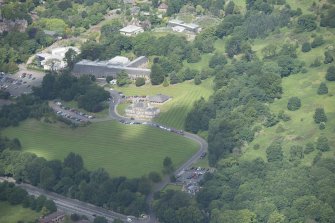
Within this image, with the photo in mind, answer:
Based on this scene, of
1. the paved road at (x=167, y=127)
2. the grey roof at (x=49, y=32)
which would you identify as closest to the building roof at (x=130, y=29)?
the grey roof at (x=49, y=32)

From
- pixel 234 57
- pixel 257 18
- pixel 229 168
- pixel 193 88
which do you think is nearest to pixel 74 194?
pixel 229 168

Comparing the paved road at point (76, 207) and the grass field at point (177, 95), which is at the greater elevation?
the paved road at point (76, 207)

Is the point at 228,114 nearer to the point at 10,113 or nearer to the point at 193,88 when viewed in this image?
the point at 193,88

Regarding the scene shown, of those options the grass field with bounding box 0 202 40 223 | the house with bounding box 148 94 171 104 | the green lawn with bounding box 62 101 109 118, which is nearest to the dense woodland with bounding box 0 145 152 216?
the grass field with bounding box 0 202 40 223

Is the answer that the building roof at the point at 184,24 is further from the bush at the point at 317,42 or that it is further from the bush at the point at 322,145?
the bush at the point at 322,145

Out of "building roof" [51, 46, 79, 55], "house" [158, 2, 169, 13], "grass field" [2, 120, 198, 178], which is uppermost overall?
"grass field" [2, 120, 198, 178]

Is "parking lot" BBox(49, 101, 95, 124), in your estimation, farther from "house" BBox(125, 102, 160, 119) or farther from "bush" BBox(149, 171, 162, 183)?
"bush" BBox(149, 171, 162, 183)
